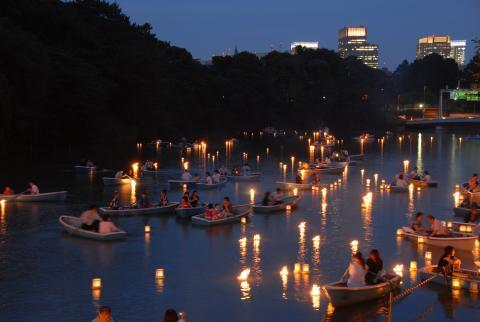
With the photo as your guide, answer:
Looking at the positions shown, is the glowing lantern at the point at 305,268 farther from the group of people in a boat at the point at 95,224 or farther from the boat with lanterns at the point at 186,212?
the boat with lanterns at the point at 186,212

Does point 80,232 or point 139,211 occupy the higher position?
point 139,211

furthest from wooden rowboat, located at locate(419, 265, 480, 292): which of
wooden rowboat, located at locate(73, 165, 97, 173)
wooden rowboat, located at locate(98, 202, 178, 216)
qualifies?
wooden rowboat, located at locate(73, 165, 97, 173)

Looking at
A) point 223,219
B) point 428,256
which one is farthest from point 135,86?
point 428,256

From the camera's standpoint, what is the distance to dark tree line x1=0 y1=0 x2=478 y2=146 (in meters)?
52.2

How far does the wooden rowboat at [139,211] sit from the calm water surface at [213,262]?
52cm

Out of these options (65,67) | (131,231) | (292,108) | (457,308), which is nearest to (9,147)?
(65,67)

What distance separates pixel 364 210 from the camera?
91.2 ft

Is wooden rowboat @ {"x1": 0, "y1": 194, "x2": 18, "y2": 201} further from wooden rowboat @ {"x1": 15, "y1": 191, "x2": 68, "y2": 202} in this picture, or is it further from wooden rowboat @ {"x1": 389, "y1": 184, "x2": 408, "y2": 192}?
wooden rowboat @ {"x1": 389, "y1": 184, "x2": 408, "y2": 192}

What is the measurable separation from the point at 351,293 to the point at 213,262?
5228mm

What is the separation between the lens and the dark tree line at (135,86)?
52.2m

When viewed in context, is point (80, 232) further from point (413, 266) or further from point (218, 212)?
point (413, 266)

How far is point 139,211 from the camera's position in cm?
2544

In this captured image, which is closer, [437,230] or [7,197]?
[437,230]

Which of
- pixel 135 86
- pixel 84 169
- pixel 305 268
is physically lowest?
pixel 305 268
